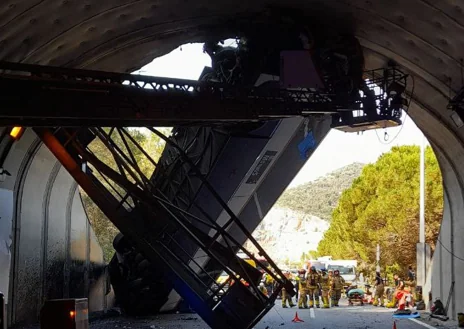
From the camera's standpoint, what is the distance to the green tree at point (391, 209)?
4644 cm

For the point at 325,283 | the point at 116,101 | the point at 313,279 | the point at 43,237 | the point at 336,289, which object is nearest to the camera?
the point at 116,101

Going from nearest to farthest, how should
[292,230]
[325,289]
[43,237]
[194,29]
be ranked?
[194,29], [43,237], [325,289], [292,230]

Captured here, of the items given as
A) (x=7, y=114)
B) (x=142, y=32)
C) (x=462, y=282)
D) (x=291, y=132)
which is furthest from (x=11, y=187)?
(x=462, y=282)

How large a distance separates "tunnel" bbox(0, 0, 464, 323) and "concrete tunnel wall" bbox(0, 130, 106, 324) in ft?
0.10

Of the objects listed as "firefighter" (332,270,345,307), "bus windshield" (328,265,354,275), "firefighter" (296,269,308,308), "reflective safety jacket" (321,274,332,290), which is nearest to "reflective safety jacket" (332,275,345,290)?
"firefighter" (332,270,345,307)

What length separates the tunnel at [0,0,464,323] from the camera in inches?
430

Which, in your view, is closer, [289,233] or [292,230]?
[289,233]

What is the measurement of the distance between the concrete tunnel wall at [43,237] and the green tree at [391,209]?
30777mm

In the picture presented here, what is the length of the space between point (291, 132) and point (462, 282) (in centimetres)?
532

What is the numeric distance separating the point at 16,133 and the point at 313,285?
16475mm

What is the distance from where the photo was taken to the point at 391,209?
49500mm

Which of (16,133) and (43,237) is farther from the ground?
(16,133)

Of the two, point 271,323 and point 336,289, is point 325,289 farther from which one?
point 271,323

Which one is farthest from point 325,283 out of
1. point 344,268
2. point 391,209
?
point 391,209
